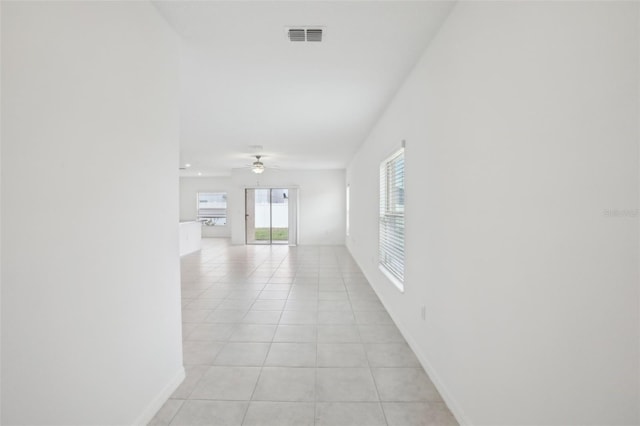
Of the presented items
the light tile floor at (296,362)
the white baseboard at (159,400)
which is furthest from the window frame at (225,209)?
the white baseboard at (159,400)

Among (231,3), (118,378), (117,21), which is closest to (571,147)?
(231,3)

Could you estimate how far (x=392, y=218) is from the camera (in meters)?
3.77

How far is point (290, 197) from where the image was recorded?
10156 mm

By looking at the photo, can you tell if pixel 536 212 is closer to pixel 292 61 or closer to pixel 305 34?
pixel 305 34

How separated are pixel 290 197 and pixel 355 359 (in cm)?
790

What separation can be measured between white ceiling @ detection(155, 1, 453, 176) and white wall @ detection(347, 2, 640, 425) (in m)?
0.41

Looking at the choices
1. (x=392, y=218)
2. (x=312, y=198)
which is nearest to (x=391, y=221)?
(x=392, y=218)

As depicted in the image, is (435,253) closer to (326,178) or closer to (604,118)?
(604,118)

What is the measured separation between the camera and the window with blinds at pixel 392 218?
3.38m

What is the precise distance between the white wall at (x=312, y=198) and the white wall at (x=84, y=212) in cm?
812

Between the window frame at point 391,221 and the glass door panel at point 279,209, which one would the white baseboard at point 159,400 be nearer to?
the window frame at point 391,221

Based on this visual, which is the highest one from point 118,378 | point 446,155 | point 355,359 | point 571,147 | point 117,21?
point 117,21

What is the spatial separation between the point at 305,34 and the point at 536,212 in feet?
6.21

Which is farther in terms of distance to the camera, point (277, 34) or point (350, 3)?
point (277, 34)
